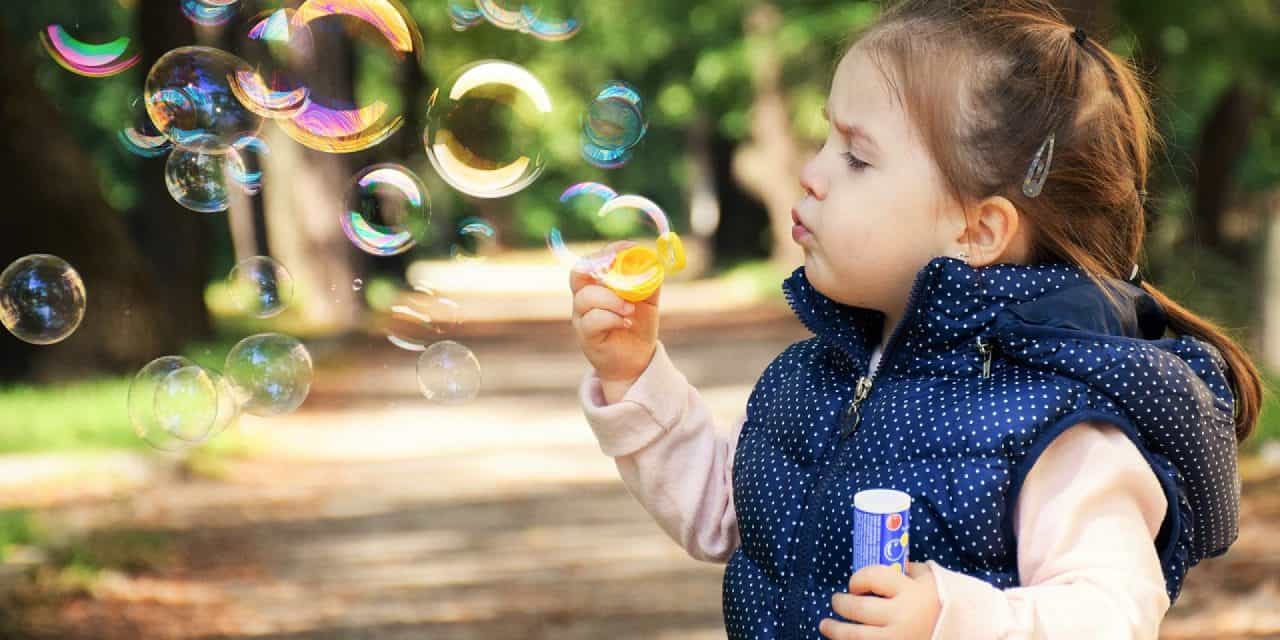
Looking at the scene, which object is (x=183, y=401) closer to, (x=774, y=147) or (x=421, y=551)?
(x=421, y=551)

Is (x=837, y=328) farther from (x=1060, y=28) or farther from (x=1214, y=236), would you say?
(x=1214, y=236)

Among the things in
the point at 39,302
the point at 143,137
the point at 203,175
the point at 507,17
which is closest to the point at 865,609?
the point at 507,17

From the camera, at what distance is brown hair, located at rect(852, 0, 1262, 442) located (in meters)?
1.86

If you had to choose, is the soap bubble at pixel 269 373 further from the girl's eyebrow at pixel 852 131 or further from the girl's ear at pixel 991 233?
the girl's ear at pixel 991 233

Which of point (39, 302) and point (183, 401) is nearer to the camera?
point (183, 401)

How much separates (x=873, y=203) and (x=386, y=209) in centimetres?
175

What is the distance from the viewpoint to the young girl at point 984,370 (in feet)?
5.64

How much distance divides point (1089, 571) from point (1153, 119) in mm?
804

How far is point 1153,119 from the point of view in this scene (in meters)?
2.20

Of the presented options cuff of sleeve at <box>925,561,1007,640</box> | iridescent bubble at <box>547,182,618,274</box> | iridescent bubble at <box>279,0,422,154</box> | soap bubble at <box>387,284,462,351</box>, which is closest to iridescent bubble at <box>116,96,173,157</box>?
iridescent bubble at <box>279,0,422,154</box>

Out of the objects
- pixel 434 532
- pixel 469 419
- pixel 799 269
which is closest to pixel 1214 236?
pixel 469 419

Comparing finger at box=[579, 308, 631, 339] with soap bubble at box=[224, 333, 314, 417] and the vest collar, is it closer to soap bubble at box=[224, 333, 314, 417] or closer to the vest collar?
the vest collar

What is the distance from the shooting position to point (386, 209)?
11.1 ft

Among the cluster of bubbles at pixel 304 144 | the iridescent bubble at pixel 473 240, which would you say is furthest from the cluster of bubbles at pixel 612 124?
the iridescent bubble at pixel 473 240
